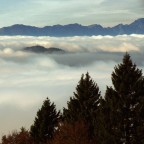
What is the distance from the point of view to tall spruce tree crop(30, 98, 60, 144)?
63031 millimetres

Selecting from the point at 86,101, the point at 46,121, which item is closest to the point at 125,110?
the point at 86,101

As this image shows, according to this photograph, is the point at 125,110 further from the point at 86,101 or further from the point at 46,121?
the point at 46,121

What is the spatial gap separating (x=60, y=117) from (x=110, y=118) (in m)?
24.7

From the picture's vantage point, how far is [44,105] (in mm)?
63438

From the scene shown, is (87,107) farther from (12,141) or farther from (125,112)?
(12,141)

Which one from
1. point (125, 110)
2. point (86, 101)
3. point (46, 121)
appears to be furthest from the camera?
point (46, 121)

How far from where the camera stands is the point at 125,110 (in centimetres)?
3894

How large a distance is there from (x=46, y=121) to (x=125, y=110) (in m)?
25.8

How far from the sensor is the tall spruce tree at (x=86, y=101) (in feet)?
171

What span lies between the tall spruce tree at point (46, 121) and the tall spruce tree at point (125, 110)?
2413 centimetres

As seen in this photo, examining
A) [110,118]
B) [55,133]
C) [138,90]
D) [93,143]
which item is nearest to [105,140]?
[110,118]

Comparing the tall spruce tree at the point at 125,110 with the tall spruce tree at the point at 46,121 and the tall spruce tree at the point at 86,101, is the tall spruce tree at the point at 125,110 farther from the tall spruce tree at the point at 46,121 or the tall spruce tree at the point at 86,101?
the tall spruce tree at the point at 46,121

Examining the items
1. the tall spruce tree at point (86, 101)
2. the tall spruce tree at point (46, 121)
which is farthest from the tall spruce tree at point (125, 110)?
the tall spruce tree at point (46, 121)

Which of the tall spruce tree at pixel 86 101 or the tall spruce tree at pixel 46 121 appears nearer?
the tall spruce tree at pixel 86 101
